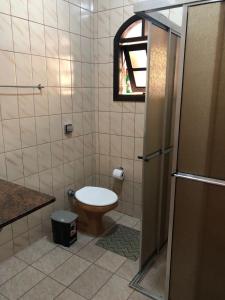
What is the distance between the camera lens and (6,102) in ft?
6.57

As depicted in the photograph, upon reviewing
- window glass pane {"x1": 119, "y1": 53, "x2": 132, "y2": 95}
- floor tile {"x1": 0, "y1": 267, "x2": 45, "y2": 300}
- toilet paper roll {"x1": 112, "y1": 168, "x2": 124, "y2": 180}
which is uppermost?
window glass pane {"x1": 119, "y1": 53, "x2": 132, "y2": 95}

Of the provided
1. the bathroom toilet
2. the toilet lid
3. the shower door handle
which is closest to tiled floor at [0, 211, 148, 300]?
the bathroom toilet

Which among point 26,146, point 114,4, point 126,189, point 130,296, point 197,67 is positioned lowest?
point 130,296

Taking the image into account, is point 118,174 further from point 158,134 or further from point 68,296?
point 68,296

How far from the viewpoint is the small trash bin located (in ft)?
7.56

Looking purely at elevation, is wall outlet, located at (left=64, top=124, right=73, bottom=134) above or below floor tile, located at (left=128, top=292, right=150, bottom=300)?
above

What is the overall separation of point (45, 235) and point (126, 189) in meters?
1.05

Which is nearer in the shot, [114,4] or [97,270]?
[97,270]

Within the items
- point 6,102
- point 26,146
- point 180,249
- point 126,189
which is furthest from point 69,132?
point 180,249

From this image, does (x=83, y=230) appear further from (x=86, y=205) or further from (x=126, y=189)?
(x=126, y=189)

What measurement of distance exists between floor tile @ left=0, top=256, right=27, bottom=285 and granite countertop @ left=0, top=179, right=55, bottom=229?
86cm

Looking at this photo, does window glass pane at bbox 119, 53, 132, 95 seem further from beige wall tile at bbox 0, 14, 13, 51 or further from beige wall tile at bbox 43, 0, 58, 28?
beige wall tile at bbox 0, 14, 13, 51

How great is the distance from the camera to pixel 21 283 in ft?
6.22

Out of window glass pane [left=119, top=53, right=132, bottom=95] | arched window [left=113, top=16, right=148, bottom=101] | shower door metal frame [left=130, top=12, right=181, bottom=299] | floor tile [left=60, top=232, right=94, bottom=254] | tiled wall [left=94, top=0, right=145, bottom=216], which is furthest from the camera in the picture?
window glass pane [left=119, top=53, right=132, bottom=95]
